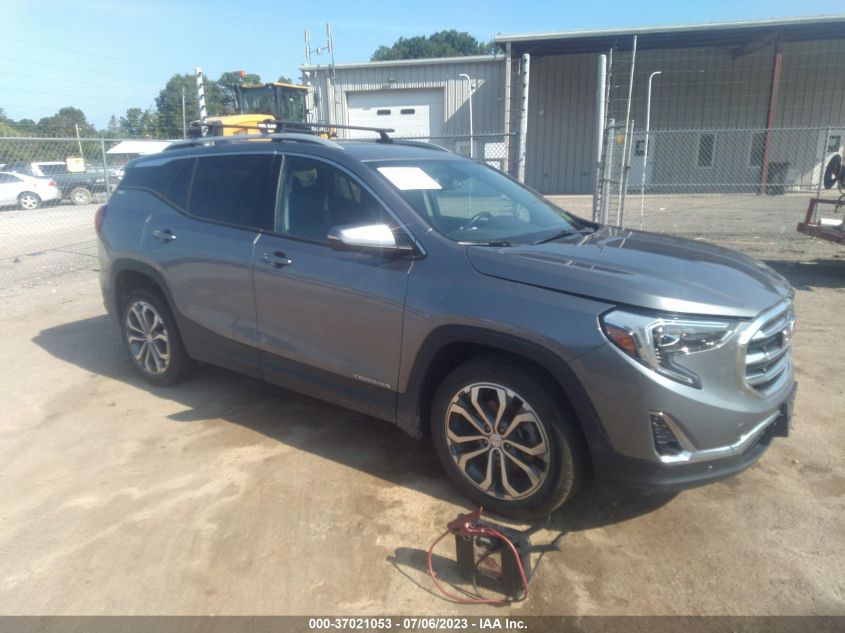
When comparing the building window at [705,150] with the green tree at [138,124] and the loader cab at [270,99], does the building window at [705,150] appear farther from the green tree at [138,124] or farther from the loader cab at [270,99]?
the green tree at [138,124]

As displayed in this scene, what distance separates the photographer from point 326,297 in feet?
11.5

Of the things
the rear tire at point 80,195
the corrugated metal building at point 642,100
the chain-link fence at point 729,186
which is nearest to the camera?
the chain-link fence at point 729,186

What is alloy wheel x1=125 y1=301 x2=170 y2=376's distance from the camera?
4.75m

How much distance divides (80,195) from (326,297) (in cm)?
1422

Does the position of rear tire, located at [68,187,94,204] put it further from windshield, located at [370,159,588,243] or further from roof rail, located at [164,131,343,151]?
windshield, located at [370,159,588,243]

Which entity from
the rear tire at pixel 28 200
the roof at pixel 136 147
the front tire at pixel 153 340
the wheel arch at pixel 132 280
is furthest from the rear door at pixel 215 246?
the rear tire at pixel 28 200

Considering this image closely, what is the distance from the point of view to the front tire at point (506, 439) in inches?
111

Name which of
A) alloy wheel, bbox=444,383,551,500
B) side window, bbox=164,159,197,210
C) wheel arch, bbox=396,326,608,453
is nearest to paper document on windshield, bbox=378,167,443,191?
wheel arch, bbox=396,326,608,453

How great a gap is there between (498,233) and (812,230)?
7.08 metres

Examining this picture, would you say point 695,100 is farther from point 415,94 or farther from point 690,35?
point 415,94

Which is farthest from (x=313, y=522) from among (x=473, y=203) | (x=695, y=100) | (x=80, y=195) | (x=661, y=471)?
(x=695, y=100)

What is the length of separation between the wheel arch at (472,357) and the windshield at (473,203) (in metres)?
0.58

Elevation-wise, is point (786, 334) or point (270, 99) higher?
point (270, 99)


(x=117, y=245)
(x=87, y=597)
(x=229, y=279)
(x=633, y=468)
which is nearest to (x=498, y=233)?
(x=633, y=468)
